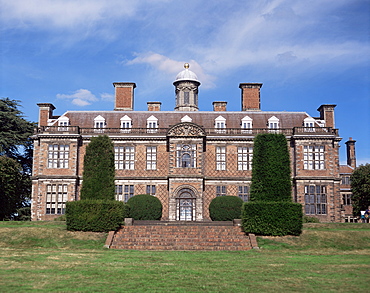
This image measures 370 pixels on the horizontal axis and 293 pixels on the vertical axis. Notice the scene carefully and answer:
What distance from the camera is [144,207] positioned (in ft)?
130

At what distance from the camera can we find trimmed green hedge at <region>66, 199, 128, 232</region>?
28281 millimetres

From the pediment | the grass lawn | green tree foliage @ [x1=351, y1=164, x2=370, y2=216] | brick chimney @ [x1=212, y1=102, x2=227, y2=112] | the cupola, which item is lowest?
the grass lawn

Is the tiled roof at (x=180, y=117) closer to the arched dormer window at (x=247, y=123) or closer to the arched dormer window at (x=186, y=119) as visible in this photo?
the arched dormer window at (x=247, y=123)

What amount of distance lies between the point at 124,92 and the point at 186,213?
50.3ft

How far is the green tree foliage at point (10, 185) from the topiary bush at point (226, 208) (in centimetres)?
1914

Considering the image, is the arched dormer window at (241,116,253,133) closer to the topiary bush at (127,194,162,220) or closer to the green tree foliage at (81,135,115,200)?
the topiary bush at (127,194,162,220)

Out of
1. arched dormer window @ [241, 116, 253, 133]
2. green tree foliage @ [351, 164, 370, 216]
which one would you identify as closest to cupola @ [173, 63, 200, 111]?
arched dormer window @ [241, 116, 253, 133]

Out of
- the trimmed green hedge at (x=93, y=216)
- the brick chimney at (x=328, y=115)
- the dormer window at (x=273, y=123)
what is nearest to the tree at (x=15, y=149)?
the trimmed green hedge at (x=93, y=216)

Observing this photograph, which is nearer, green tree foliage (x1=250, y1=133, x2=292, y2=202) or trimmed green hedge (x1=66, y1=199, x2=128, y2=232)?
trimmed green hedge (x1=66, y1=199, x2=128, y2=232)

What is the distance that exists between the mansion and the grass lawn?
14.6 m

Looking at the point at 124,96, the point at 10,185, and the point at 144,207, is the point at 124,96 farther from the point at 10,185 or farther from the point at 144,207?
the point at 144,207

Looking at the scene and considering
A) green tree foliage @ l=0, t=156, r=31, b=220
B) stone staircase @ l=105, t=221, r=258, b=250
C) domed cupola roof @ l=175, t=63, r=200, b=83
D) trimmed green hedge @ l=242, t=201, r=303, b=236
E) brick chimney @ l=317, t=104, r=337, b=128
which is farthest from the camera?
domed cupola roof @ l=175, t=63, r=200, b=83

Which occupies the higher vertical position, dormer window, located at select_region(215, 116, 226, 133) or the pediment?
dormer window, located at select_region(215, 116, 226, 133)

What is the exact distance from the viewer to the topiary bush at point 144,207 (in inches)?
1549
